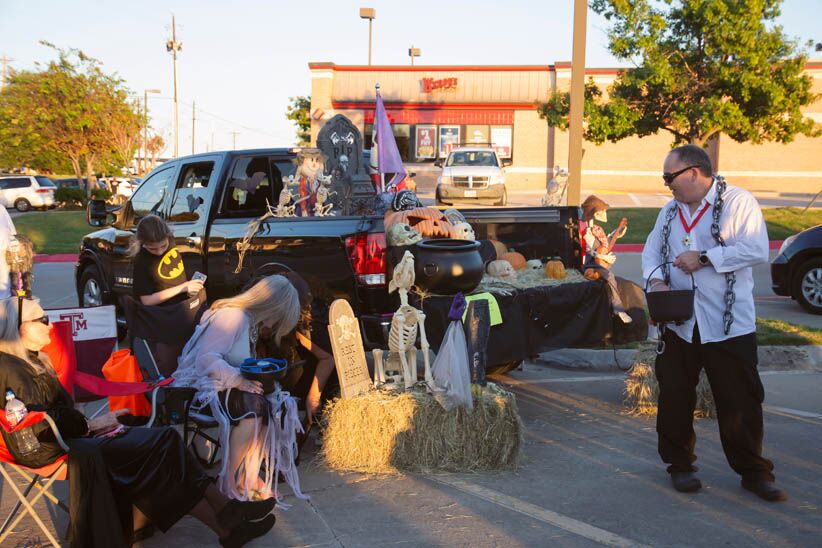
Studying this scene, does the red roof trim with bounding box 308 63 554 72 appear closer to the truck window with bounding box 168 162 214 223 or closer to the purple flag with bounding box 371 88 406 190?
the purple flag with bounding box 371 88 406 190

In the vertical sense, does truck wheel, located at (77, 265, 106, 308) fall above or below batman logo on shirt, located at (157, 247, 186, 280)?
below

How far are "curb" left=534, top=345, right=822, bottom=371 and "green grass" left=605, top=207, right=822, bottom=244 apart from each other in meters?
10.2

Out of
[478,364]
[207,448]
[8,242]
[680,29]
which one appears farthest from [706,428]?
[680,29]

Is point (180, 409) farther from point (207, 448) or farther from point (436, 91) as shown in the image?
point (436, 91)

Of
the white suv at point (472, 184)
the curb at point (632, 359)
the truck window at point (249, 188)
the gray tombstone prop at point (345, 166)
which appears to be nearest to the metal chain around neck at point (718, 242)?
the curb at point (632, 359)

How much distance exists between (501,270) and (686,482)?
8.07ft

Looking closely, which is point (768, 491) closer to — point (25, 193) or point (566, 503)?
point (566, 503)

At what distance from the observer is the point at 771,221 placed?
64.8 ft

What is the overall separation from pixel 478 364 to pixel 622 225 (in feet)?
9.50

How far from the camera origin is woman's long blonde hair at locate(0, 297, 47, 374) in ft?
12.7

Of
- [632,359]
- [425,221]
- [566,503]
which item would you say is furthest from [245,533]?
[632,359]

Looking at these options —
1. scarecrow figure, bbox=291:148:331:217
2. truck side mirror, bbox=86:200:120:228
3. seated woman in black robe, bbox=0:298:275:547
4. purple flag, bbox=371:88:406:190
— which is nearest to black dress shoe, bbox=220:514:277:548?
seated woman in black robe, bbox=0:298:275:547

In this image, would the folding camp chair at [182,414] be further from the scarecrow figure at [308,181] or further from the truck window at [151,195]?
the truck window at [151,195]

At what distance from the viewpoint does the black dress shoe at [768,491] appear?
4.46 m
